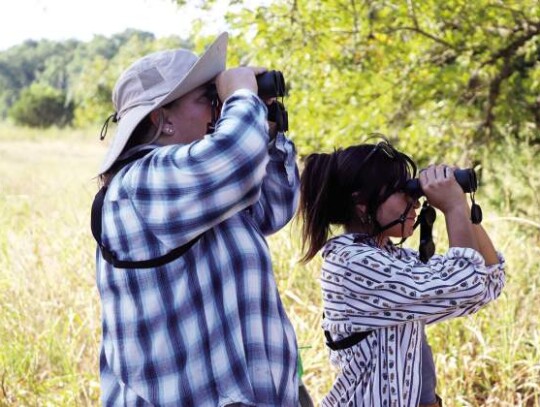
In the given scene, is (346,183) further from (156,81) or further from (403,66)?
(403,66)

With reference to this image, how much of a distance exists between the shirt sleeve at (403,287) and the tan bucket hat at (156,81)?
0.58m

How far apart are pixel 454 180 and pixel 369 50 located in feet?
14.8

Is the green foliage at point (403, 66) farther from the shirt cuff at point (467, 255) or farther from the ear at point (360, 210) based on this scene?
the shirt cuff at point (467, 255)

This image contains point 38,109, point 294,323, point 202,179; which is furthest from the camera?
point 38,109

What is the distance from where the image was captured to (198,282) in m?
1.77

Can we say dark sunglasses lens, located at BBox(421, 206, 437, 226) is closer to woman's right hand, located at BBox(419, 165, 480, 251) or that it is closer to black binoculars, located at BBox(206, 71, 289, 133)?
woman's right hand, located at BBox(419, 165, 480, 251)

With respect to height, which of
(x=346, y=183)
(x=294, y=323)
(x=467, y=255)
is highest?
(x=346, y=183)

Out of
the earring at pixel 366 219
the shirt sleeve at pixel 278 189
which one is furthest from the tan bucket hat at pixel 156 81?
the earring at pixel 366 219

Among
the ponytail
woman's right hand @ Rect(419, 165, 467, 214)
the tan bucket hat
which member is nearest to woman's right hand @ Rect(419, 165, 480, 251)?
woman's right hand @ Rect(419, 165, 467, 214)

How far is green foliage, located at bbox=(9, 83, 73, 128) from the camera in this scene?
150 feet

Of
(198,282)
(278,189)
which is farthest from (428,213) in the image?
(198,282)

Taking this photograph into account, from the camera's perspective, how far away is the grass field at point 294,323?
140 inches

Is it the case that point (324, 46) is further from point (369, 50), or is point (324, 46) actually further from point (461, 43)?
point (461, 43)

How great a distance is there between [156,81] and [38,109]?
46.1m
